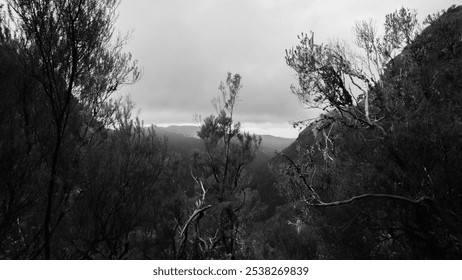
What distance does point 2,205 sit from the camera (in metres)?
5.08

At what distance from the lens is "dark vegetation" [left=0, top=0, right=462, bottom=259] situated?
528 cm

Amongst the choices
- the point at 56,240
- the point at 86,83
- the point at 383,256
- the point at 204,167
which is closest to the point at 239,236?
the point at 204,167

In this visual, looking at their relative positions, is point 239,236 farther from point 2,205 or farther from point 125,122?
point 2,205

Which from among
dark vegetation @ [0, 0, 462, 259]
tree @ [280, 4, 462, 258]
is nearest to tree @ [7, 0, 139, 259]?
dark vegetation @ [0, 0, 462, 259]

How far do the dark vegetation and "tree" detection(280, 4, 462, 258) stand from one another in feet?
0.11

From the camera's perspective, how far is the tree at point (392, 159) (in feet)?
18.1

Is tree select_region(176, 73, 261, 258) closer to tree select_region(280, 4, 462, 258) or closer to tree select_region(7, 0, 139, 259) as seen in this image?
tree select_region(280, 4, 462, 258)

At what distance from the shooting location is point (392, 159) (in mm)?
5934

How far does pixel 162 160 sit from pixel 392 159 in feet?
22.8

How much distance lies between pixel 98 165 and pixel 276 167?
21.3 ft

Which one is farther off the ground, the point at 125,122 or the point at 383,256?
the point at 125,122

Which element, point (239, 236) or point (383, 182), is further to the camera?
point (239, 236)

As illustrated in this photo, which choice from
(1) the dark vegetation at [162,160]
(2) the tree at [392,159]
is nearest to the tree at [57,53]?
(1) the dark vegetation at [162,160]

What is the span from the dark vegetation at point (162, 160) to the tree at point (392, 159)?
34mm
